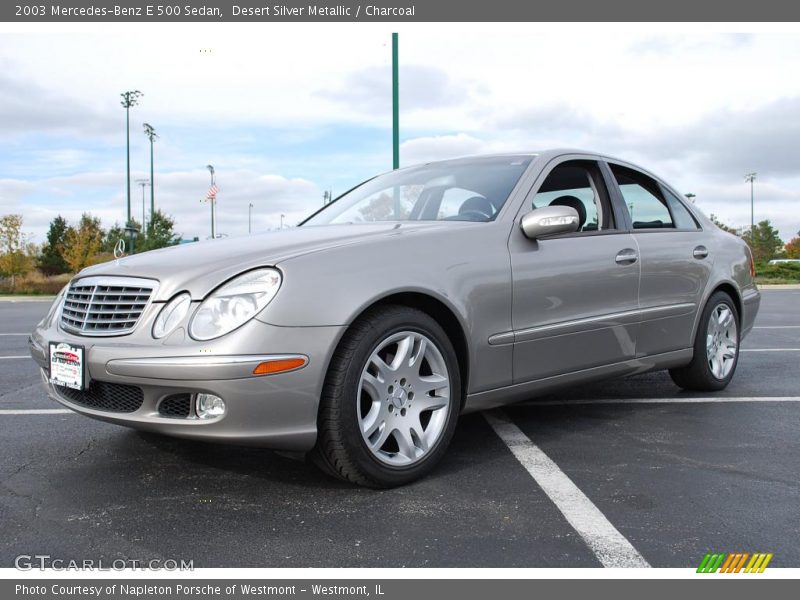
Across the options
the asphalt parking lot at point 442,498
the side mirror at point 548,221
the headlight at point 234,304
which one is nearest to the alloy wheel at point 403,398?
the asphalt parking lot at point 442,498

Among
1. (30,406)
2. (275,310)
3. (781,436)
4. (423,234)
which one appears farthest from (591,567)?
(30,406)

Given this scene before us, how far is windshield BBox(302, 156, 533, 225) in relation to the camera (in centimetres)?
400

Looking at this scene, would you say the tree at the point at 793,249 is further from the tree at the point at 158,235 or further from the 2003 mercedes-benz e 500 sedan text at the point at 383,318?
the 2003 mercedes-benz e 500 sedan text at the point at 383,318

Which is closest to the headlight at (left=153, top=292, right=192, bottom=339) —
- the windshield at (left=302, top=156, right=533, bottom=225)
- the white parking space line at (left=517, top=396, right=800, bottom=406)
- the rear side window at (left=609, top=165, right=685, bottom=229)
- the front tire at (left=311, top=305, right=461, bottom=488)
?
the front tire at (left=311, top=305, right=461, bottom=488)

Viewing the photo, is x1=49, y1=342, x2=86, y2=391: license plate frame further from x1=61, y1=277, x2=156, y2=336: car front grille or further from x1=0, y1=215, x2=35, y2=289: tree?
x1=0, y1=215, x2=35, y2=289: tree

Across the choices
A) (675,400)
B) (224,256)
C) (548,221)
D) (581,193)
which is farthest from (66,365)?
(675,400)

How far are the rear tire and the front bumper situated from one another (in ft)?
10.3

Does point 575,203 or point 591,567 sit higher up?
point 575,203

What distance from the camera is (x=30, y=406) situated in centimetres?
498

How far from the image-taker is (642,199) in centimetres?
489
